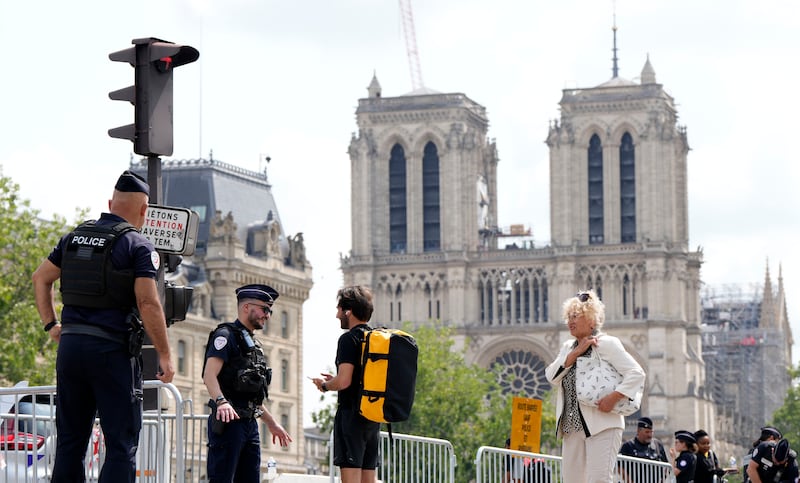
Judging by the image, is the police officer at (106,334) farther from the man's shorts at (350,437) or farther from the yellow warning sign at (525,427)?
the yellow warning sign at (525,427)

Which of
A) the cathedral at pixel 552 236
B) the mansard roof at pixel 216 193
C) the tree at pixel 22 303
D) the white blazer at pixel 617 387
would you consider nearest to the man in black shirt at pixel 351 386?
the white blazer at pixel 617 387

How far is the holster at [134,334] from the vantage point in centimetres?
1298

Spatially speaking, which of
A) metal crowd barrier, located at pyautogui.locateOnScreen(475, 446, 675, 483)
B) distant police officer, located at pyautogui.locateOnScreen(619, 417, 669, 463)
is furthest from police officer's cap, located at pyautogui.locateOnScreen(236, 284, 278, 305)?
distant police officer, located at pyautogui.locateOnScreen(619, 417, 669, 463)

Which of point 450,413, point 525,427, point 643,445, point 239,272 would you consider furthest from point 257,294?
point 450,413

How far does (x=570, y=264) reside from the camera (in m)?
126

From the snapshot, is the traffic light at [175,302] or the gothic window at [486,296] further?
the gothic window at [486,296]

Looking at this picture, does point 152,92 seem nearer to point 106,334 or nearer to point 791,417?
point 106,334

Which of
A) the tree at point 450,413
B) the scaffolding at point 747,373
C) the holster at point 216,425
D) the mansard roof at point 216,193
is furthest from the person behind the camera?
the scaffolding at point 747,373

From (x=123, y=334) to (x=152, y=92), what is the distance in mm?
4509

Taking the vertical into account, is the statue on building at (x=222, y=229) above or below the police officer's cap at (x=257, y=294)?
Result: above

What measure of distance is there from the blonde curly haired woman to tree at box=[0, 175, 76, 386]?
131 ft

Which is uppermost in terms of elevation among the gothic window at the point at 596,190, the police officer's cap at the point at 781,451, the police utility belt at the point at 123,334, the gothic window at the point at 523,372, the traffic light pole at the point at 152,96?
the gothic window at the point at 596,190

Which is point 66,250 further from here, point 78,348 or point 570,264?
point 570,264

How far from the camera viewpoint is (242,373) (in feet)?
50.5
